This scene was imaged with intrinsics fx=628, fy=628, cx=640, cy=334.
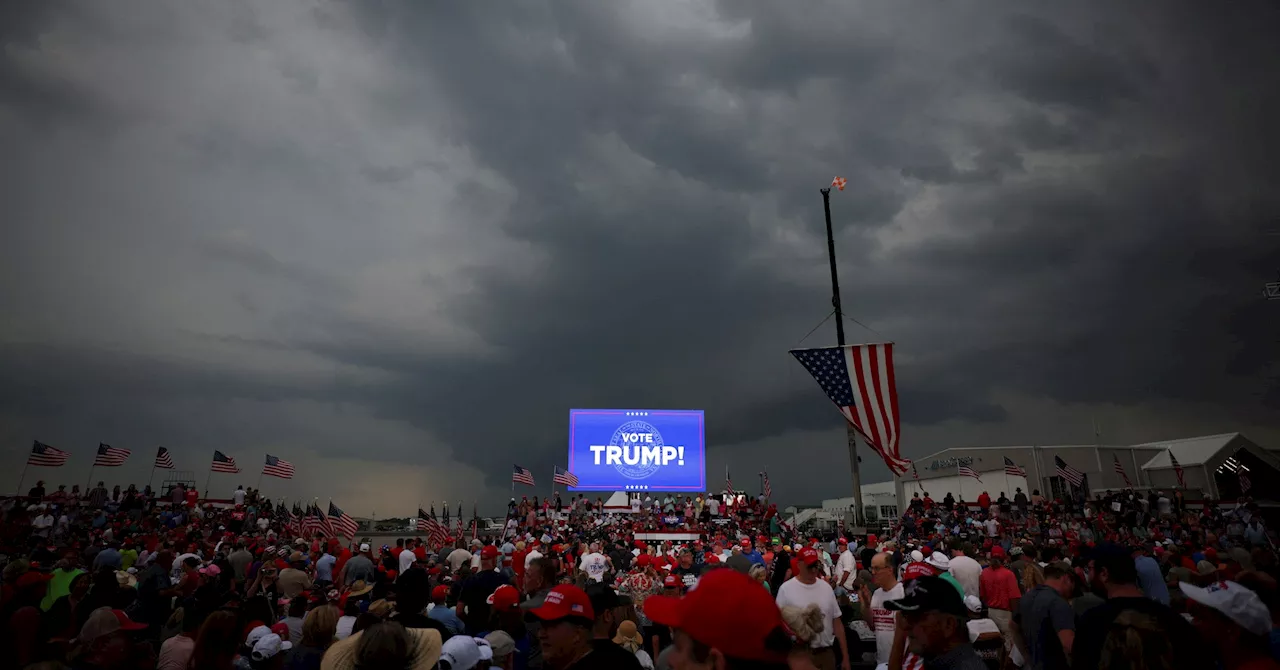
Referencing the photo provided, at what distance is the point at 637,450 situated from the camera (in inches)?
1454

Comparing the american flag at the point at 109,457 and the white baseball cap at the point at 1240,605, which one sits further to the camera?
the american flag at the point at 109,457

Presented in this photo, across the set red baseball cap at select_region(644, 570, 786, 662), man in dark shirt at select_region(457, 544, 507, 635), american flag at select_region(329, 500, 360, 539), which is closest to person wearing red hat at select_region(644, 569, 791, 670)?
red baseball cap at select_region(644, 570, 786, 662)

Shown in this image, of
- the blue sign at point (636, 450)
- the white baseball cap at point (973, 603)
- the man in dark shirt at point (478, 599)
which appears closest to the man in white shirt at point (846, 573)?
the white baseball cap at point (973, 603)

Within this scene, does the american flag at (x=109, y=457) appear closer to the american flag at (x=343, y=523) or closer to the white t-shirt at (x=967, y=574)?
the american flag at (x=343, y=523)

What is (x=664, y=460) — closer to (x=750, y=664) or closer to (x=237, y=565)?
(x=237, y=565)

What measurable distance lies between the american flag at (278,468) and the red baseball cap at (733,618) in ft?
105

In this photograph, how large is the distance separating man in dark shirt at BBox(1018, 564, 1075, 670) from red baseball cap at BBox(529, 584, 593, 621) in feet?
12.0

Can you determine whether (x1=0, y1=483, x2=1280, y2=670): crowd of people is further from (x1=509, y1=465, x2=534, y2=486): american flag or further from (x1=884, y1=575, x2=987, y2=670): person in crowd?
(x1=509, y1=465, x2=534, y2=486): american flag

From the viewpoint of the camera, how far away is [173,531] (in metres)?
24.1

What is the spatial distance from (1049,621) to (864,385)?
906 cm

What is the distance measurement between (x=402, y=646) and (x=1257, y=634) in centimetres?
457

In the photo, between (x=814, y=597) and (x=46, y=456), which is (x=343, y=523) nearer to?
(x=46, y=456)

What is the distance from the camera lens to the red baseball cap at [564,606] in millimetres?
4066

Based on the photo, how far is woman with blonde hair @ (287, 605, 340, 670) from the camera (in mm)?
4895
